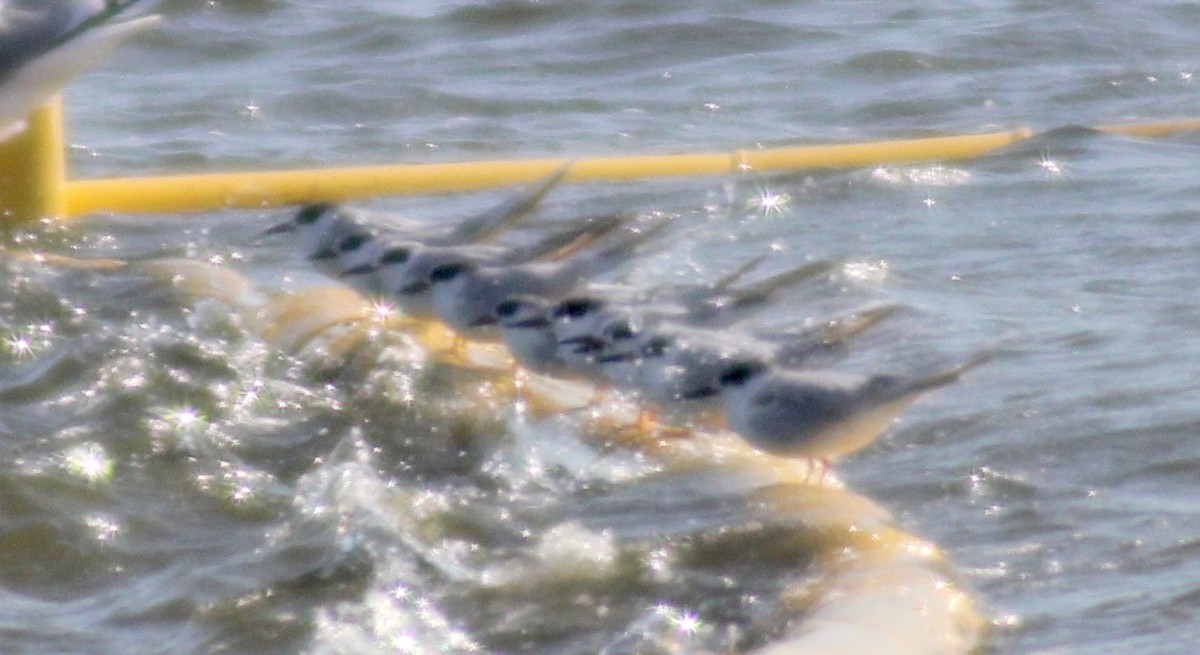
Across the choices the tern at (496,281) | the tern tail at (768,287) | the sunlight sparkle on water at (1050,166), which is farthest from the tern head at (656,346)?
the sunlight sparkle on water at (1050,166)

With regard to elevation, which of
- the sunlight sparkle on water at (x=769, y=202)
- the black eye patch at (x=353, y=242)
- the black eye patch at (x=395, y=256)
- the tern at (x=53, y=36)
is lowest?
the sunlight sparkle on water at (x=769, y=202)

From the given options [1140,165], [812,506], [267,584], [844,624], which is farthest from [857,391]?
[1140,165]

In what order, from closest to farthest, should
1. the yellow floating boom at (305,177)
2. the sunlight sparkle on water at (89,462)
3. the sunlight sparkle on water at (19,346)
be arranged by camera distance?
the sunlight sparkle on water at (89,462) → the sunlight sparkle on water at (19,346) → the yellow floating boom at (305,177)

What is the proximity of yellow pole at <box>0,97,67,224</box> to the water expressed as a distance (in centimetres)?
12

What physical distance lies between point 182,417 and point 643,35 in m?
6.64

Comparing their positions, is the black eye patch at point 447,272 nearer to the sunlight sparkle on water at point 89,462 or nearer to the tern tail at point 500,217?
the tern tail at point 500,217

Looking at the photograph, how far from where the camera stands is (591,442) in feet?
15.9

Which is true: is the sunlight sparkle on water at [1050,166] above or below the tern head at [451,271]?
below

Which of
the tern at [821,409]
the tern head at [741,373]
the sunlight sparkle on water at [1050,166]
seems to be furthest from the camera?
the sunlight sparkle on water at [1050,166]

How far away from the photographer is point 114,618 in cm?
402

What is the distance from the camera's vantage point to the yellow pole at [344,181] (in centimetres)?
662

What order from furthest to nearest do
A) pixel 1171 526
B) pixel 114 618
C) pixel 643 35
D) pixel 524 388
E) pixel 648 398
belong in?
pixel 643 35
pixel 524 388
pixel 648 398
pixel 1171 526
pixel 114 618

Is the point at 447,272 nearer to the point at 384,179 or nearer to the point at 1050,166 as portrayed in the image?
the point at 384,179

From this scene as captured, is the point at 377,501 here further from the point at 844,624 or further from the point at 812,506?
the point at 844,624
